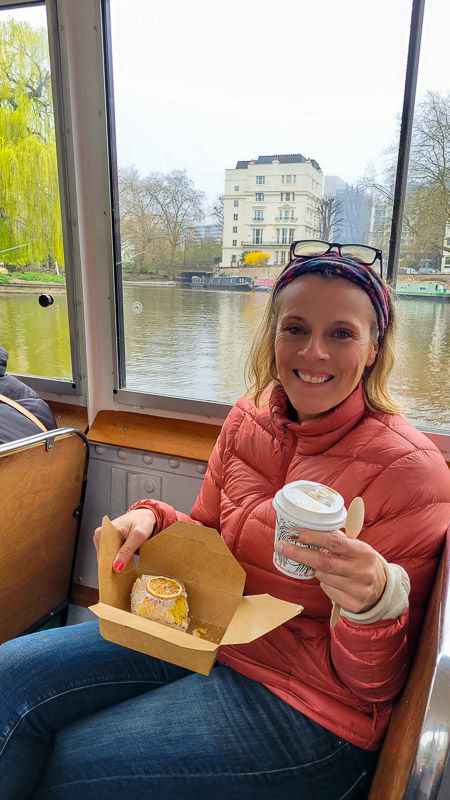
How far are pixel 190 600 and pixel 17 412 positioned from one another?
115cm

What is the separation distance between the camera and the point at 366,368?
1.29 m

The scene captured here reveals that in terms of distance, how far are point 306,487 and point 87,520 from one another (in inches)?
67.8

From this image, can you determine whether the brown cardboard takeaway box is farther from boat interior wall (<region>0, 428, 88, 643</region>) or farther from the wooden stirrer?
boat interior wall (<region>0, 428, 88, 643</region>)

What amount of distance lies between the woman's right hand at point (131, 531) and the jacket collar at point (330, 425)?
1.37ft

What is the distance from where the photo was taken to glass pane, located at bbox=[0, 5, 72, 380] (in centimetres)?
221

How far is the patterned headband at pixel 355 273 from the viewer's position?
3.94 feet

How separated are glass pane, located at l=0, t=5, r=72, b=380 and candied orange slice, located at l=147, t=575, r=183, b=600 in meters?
1.47

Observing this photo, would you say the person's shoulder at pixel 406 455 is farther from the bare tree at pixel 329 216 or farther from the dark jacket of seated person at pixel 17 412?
the dark jacket of seated person at pixel 17 412

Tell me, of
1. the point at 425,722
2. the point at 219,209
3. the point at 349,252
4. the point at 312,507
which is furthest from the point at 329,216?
the point at 425,722

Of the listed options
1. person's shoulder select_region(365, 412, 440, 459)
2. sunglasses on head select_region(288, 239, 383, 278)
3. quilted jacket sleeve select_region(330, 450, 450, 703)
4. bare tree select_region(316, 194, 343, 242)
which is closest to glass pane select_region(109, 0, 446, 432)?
bare tree select_region(316, 194, 343, 242)

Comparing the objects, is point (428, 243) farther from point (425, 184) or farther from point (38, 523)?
point (38, 523)

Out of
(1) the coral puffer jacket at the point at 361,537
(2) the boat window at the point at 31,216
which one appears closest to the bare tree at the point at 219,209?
(2) the boat window at the point at 31,216

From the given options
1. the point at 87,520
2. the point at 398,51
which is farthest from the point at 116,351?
the point at 398,51

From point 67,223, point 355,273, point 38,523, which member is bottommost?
point 38,523
